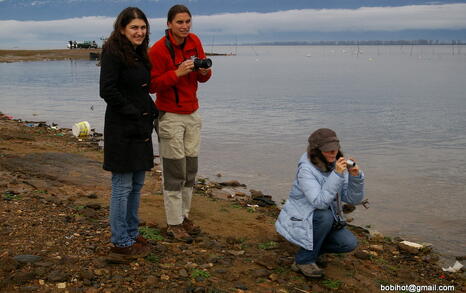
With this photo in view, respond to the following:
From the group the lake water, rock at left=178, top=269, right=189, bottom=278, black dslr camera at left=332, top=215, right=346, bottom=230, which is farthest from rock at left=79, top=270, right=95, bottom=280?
the lake water

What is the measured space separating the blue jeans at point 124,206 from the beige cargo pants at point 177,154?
28.5 inches

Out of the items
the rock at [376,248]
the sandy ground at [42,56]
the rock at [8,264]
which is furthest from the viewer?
the sandy ground at [42,56]

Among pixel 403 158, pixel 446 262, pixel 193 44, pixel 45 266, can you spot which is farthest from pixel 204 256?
pixel 403 158

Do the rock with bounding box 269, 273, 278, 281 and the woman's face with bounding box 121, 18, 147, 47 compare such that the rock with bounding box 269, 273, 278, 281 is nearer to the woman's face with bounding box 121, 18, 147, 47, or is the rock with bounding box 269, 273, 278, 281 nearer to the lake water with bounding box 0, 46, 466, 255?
the woman's face with bounding box 121, 18, 147, 47

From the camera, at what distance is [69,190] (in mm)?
8312

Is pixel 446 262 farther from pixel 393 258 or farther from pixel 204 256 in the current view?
pixel 204 256

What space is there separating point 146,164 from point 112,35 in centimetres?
127

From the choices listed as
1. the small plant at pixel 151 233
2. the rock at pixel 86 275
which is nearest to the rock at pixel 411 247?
the small plant at pixel 151 233

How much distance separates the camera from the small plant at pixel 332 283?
4.96 metres

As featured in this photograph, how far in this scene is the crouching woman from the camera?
183 inches

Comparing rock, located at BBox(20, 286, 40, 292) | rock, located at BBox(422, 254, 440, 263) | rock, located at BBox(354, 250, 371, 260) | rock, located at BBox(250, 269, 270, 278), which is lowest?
rock, located at BBox(422, 254, 440, 263)

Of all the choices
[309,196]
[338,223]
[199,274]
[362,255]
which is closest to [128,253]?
[199,274]

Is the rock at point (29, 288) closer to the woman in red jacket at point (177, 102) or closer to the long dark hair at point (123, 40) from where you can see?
the woman in red jacket at point (177, 102)

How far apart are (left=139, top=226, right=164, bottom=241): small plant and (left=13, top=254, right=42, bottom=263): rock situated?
1340 millimetres
